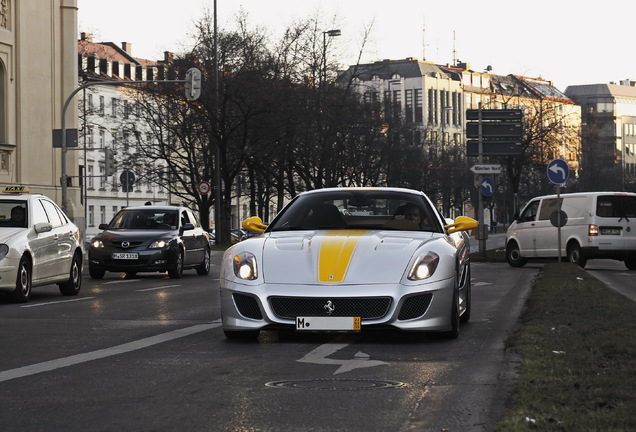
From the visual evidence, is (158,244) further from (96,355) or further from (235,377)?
(235,377)

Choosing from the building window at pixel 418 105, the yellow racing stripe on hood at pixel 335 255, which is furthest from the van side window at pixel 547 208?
the building window at pixel 418 105

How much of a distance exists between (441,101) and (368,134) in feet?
337

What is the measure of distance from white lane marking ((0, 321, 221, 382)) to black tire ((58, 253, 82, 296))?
7716 mm

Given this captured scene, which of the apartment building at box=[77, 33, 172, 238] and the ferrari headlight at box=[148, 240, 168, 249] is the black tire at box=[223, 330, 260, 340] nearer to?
the ferrari headlight at box=[148, 240, 168, 249]

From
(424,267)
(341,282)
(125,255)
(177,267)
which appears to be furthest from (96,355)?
(177,267)

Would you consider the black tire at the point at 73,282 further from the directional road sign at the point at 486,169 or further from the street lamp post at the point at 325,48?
the street lamp post at the point at 325,48

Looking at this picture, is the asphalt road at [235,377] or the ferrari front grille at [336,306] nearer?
the asphalt road at [235,377]

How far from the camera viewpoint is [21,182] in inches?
2047

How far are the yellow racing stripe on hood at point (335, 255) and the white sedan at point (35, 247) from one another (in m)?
7.36

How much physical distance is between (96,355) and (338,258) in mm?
2209

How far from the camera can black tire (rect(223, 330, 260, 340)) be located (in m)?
11.4

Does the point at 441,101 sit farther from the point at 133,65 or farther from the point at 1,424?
the point at 1,424

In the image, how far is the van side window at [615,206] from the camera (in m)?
34.6

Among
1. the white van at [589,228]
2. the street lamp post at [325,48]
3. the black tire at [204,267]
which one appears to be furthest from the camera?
the street lamp post at [325,48]
